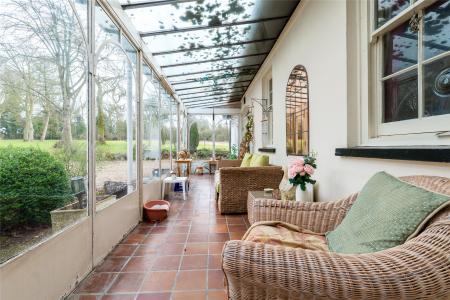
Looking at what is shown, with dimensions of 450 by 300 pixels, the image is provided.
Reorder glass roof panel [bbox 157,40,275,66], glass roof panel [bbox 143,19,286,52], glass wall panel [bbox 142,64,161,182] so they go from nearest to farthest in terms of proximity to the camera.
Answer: glass roof panel [bbox 143,19,286,52] → glass wall panel [bbox 142,64,161,182] → glass roof panel [bbox 157,40,275,66]

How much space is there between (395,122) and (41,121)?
2.27 metres

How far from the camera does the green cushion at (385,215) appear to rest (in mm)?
927

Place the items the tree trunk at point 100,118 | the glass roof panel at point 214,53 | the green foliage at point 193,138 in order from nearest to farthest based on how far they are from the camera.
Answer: the tree trunk at point 100,118 < the glass roof panel at point 214,53 < the green foliage at point 193,138

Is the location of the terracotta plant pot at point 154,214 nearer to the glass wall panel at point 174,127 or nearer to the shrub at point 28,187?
the shrub at point 28,187

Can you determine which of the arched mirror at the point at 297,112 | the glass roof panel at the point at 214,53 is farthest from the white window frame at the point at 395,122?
the glass roof panel at the point at 214,53

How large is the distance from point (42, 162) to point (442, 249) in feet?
6.42

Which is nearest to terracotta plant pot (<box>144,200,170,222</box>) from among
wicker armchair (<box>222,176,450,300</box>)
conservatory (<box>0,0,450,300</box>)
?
conservatory (<box>0,0,450,300</box>)

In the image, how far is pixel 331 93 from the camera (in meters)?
2.32

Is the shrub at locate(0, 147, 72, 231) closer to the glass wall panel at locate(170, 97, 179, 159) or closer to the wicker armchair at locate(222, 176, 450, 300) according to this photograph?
the wicker armchair at locate(222, 176, 450, 300)

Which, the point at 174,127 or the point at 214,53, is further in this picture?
the point at 174,127

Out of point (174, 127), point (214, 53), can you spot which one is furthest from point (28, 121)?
point (174, 127)

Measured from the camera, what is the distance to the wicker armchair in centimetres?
72

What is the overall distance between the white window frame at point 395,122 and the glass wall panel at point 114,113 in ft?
7.37

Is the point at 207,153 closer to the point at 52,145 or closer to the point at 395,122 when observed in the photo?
the point at 52,145
